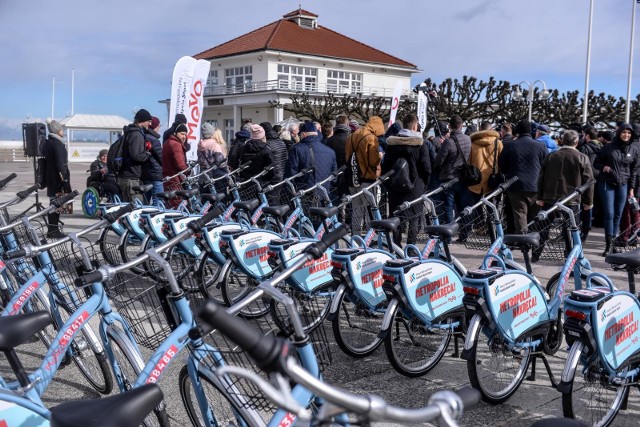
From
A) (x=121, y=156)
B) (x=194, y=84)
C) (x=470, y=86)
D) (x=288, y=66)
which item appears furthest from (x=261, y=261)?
(x=288, y=66)

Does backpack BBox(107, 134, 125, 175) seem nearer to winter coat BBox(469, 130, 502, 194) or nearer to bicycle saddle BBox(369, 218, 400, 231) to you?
winter coat BBox(469, 130, 502, 194)

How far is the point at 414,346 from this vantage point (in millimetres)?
4770

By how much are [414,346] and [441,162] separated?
5.11 m

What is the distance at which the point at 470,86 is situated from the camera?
34.5 m

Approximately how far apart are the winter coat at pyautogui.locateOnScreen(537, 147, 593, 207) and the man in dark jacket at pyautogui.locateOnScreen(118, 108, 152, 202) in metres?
5.56

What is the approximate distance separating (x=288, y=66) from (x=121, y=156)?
139 ft

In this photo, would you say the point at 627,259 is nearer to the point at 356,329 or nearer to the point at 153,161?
the point at 356,329

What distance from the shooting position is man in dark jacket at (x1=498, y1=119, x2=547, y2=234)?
27.9ft

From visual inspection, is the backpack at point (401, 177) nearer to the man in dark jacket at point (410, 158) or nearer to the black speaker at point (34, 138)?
the man in dark jacket at point (410, 158)

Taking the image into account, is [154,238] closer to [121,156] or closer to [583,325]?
[121,156]

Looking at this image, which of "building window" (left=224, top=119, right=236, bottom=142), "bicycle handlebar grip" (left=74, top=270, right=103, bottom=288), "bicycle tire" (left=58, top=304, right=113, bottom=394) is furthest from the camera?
"building window" (left=224, top=119, right=236, bottom=142)

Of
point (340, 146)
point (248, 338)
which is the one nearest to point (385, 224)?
point (248, 338)

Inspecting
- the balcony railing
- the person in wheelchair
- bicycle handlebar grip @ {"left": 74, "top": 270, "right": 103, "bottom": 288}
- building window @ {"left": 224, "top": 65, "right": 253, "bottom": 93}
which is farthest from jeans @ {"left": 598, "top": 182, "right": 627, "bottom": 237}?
building window @ {"left": 224, "top": 65, "right": 253, "bottom": 93}

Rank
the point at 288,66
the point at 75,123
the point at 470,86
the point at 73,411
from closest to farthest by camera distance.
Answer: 1. the point at 73,411
2. the point at 470,86
3. the point at 75,123
4. the point at 288,66
